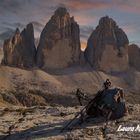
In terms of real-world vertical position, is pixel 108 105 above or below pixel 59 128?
above

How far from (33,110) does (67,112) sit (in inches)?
99.3

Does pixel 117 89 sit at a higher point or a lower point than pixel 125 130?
higher

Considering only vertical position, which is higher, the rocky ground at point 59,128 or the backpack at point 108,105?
the backpack at point 108,105

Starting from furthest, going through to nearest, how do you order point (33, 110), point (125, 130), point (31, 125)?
point (33, 110)
point (31, 125)
point (125, 130)

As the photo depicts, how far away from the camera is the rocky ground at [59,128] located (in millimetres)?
16625

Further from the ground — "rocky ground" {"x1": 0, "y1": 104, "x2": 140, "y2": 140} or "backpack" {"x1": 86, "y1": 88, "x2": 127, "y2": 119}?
"backpack" {"x1": 86, "y1": 88, "x2": 127, "y2": 119}

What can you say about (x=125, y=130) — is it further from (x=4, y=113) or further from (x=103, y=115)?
(x=4, y=113)

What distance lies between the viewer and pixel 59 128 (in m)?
18.4

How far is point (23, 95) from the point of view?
16800 cm

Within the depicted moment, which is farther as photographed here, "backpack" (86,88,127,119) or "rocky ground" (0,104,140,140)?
"backpack" (86,88,127,119)

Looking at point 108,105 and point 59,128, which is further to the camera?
point 108,105

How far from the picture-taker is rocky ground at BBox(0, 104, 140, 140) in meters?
16.6

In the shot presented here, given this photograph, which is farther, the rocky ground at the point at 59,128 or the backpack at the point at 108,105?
the backpack at the point at 108,105

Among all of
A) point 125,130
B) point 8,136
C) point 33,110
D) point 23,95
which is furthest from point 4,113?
point 23,95
